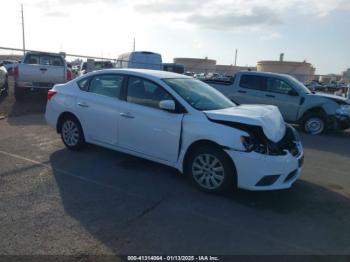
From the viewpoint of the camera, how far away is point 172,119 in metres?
5.20

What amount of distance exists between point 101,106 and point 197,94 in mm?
1691

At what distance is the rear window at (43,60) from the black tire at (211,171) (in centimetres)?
1006

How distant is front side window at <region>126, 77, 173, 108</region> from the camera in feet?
17.9

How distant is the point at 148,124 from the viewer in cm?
544

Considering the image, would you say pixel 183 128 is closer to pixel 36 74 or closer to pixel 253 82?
pixel 253 82

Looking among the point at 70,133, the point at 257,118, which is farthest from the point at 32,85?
the point at 257,118

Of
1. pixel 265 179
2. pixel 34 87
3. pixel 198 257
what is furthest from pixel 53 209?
pixel 34 87

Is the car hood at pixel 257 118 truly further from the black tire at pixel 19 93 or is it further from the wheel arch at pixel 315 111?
the black tire at pixel 19 93

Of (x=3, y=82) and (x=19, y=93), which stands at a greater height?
(x=3, y=82)

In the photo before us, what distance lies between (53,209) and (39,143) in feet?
11.2

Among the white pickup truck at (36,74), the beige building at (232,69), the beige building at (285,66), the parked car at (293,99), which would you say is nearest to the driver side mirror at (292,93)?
the parked car at (293,99)

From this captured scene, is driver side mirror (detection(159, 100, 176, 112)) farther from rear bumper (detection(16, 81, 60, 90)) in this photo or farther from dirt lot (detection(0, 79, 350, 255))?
rear bumper (detection(16, 81, 60, 90))

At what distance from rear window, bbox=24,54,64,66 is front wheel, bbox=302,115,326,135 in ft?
29.8

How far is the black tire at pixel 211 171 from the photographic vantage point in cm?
474
